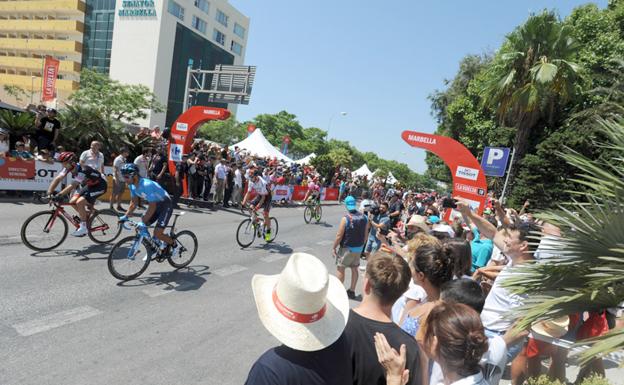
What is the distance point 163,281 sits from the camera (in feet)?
20.6

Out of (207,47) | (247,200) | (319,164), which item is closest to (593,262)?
(247,200)

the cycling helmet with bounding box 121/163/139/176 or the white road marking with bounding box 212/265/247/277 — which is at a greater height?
the cycling helmet with bounding box 121/163/139/176

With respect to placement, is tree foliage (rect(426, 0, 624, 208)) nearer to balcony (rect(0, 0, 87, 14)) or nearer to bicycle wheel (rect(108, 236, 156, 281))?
bicycle wheel (rect(108, 236, 156, 281))

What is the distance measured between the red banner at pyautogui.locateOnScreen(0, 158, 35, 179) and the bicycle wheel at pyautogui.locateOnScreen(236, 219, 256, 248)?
647cm

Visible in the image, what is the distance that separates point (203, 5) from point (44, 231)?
70.6m

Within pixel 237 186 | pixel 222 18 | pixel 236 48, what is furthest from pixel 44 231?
Answer: pixel 236 48

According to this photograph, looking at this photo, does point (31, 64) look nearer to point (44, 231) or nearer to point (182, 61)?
point (182, 61)

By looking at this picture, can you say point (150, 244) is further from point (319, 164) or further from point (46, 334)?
point (319, 164)

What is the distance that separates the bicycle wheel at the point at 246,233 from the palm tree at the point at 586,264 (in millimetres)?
7654

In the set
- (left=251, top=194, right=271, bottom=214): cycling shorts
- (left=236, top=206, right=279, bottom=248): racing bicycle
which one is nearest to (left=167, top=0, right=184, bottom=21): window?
(left=251, top=194, right=271, bottom=214): cycling shorts

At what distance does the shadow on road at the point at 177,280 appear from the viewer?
602 centimetres

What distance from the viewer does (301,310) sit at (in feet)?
5.53

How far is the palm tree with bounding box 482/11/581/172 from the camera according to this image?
18.1 meters

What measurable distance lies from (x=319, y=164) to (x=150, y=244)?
27.6 meters
